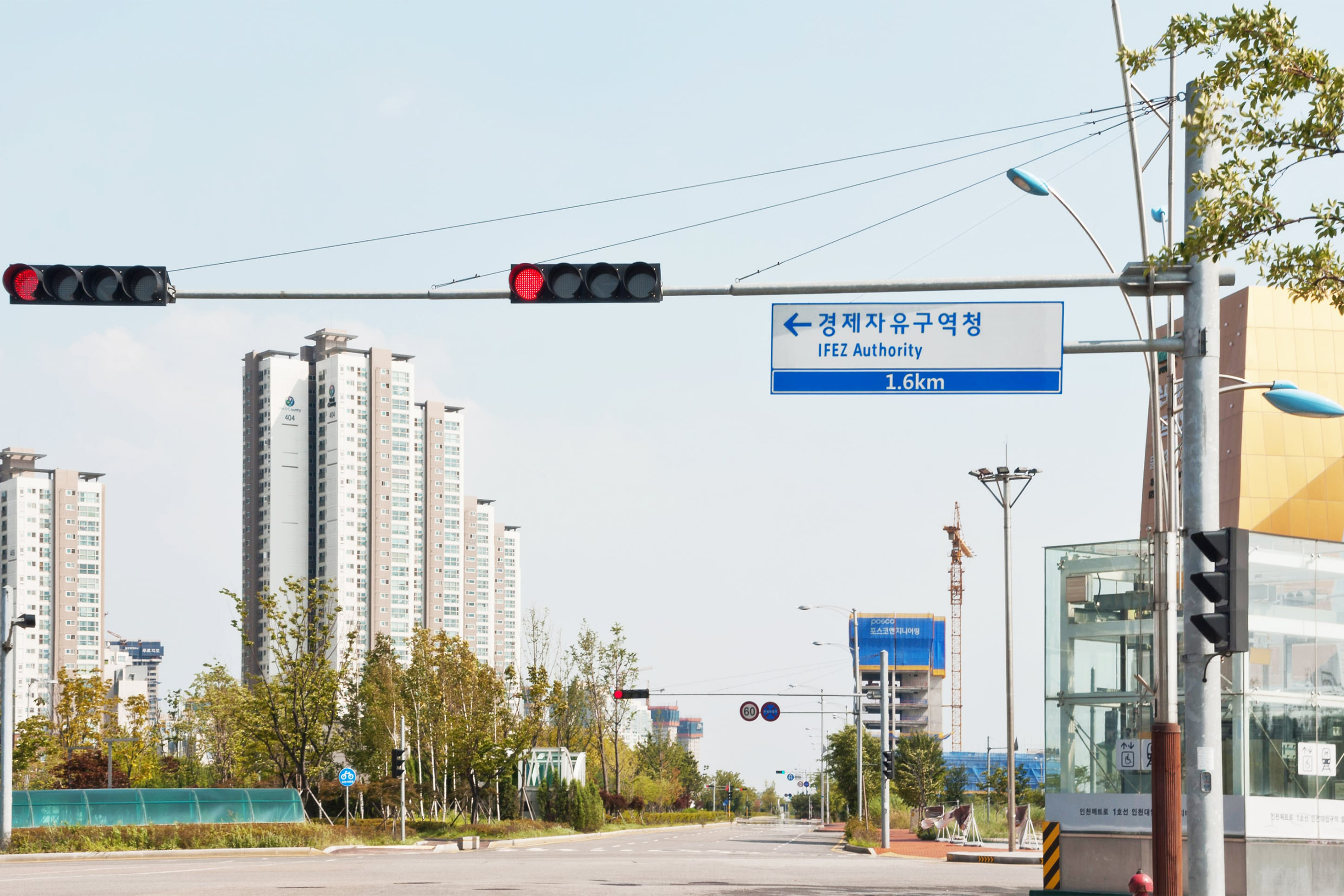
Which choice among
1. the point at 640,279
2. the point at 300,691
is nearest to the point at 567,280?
the point at 640,279

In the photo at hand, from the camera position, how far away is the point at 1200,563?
12.1 meters

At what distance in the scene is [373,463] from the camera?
15000 centimetres

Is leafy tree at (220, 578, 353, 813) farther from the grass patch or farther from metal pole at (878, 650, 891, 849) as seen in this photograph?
metal pole at (878, 650, 891, 849)

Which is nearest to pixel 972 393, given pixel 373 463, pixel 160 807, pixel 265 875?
pixel 265 875

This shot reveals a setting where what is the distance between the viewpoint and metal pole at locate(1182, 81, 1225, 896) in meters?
11.9

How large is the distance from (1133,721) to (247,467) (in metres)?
137

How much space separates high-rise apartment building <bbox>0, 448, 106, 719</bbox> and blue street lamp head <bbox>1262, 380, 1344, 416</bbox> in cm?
16705

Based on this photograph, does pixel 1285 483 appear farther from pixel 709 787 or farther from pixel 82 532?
pixel 82 532

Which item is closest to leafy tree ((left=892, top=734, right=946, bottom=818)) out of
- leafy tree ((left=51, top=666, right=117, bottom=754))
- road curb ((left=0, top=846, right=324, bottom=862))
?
leafy tree ((left=51, top=666, right=117, bottom=754))

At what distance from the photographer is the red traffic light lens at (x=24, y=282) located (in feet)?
42.0

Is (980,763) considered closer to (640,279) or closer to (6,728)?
(6,728)

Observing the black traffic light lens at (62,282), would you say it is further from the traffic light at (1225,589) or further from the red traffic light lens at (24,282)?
the traffic light at (1225,589)

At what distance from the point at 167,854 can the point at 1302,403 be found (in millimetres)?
30887

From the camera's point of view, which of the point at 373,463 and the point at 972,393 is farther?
the point at 373,463
